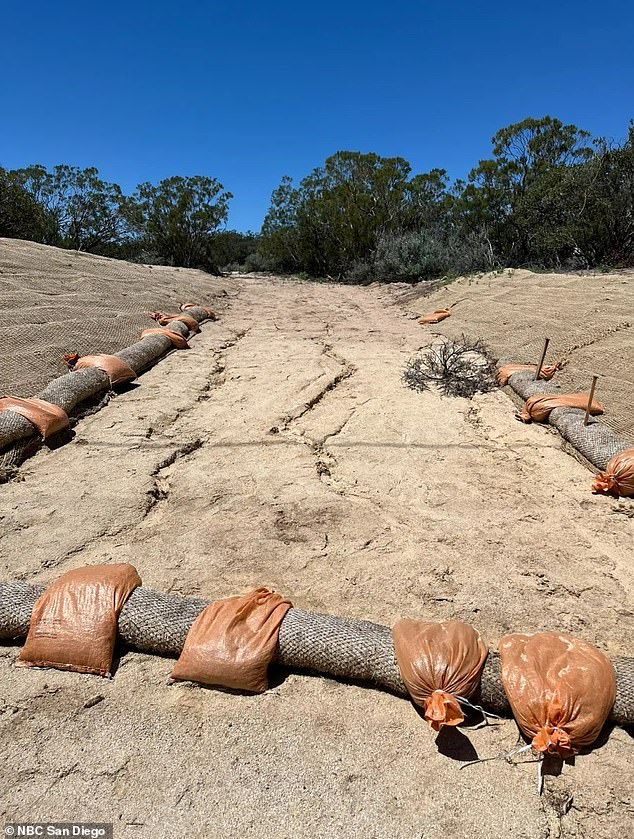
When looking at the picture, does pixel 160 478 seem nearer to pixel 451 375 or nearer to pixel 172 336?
pixel 451 375

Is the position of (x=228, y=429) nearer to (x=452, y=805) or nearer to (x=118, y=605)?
(x=118, y=605)

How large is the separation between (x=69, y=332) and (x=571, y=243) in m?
10.4

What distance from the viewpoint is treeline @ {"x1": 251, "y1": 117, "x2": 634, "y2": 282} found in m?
11.5

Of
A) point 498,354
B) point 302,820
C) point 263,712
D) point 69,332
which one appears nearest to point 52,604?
point 263,712

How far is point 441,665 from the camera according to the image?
171 cm

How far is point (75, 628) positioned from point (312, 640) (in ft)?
2.83

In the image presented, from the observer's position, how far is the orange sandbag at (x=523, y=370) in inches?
192

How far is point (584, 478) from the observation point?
3227 mm

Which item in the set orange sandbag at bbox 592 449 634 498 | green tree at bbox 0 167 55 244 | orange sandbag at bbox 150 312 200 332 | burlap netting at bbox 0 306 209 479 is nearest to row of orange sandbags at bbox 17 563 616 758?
orange sandbag at bbox 592 449 634 498

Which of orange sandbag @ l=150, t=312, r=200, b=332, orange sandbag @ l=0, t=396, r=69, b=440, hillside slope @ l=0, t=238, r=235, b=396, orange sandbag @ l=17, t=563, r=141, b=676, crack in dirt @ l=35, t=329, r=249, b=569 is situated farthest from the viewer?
orange sandbag @ l=150, t=312, r=200, b=332

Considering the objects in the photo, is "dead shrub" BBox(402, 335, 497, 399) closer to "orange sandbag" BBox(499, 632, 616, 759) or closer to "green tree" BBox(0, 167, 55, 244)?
"orange sandbag" BBox(499, 632, 616, 759)

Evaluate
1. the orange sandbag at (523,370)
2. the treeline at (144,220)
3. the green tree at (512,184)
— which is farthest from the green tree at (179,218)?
the orange sandbag at (523,370)

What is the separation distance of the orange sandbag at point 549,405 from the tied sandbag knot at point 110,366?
3.50 m

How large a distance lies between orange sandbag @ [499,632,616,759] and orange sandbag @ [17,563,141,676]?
1.39 meters
